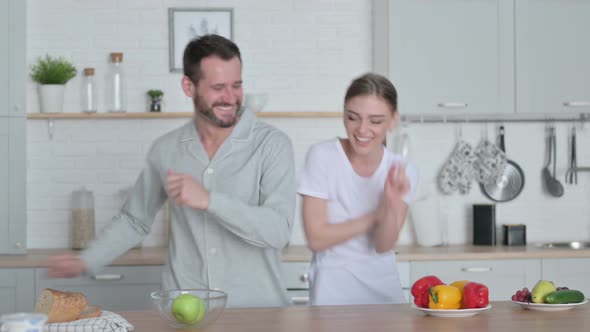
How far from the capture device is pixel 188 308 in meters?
2.37

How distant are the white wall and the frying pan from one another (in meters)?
0.30

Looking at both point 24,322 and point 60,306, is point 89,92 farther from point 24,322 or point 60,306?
point 24,322

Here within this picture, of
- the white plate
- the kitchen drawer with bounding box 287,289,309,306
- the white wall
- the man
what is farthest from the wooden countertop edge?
the white plate

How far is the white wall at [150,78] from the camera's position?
5.00 m

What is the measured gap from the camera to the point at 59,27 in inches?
198

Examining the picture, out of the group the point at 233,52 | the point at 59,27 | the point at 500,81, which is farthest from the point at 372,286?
the point at 59,27

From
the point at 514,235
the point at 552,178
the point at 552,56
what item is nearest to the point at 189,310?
the point at 514,235

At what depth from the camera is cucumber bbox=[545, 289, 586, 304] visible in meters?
2.69

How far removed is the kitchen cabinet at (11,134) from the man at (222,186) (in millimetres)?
1990

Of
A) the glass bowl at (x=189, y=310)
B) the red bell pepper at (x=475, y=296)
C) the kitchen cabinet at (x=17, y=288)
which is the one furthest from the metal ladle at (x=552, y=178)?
the glass bowl at (x=189, y=310)

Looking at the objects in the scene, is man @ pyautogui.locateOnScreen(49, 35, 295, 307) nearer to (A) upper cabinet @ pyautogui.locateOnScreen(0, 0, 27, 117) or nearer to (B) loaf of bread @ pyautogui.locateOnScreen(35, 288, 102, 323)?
(B) loaf of bread @ pyautogui.locateOnScreen(35, 288, 102, 323)

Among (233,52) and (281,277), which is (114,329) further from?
(233,52)

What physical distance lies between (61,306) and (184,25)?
2.92 metres

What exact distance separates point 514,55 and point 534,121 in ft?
1.89
